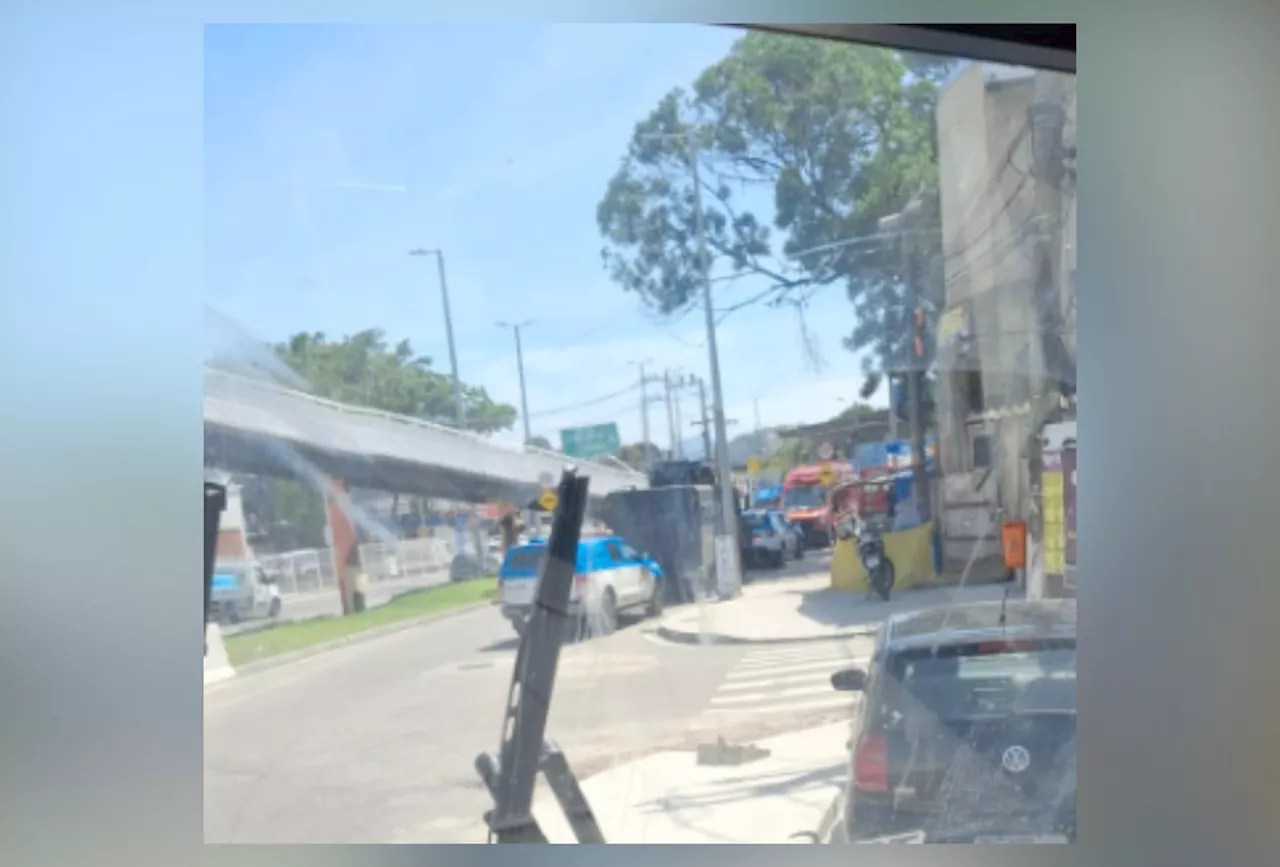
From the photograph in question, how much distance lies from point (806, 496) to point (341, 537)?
44.5 inches

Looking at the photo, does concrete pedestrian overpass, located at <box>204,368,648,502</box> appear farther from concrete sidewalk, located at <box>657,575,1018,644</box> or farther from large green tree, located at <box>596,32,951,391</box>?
large green tree, located at <box>596,32,951,391</box>

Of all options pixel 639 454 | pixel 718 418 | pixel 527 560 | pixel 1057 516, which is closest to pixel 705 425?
pixel 718 418

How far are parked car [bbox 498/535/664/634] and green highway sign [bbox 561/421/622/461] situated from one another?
0.67ft

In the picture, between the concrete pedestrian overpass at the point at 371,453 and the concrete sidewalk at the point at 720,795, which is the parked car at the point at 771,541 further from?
the concrete sidewalk at the point at 720,795

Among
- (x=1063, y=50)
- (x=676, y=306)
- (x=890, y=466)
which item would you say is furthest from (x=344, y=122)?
(x=1063, y=50)

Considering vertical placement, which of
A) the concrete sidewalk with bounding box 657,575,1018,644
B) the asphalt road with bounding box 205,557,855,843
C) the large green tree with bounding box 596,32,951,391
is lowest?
the asphalt road with bounding box 205,557,855,843

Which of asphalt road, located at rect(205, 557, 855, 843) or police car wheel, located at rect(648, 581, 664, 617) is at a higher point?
police car wheel, located at rect(648, 581, 664, 617)

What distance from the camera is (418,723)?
280cm

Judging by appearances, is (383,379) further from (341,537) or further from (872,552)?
(872,552)

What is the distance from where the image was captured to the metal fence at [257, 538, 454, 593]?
277cm

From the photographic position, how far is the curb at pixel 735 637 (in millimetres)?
2744

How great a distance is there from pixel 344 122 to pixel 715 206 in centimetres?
93

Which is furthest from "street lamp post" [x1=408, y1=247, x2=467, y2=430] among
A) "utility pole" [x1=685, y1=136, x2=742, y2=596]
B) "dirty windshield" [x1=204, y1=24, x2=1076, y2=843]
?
"utility pole" [x1=685, y1=136, x2=742, y2=596]

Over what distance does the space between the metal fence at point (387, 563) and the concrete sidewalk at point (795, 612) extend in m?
0.57
